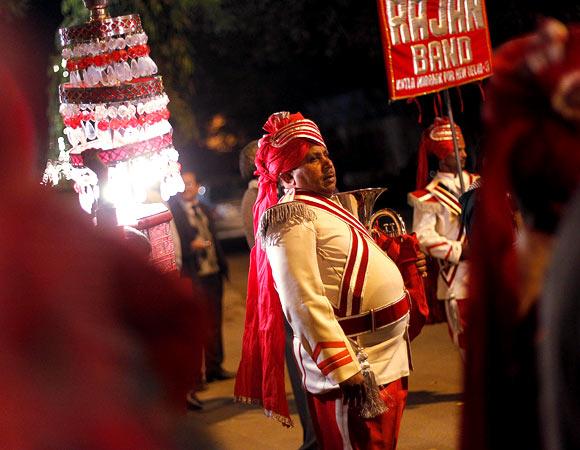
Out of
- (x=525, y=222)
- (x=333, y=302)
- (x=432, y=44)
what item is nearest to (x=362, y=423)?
(x=333, y=302)

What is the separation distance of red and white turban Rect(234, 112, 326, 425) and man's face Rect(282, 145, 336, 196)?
0.03 m

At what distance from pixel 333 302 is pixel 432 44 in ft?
11.2

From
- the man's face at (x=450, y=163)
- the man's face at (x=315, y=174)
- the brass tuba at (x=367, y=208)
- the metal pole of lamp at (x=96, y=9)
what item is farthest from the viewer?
the man's face at (x=450, y=163)

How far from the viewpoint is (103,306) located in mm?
2125

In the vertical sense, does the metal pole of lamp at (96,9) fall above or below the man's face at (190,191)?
above

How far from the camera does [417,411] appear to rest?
7789mm

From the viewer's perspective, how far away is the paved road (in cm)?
723

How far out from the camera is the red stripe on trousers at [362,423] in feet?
15.3

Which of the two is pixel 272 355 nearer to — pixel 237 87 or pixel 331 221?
pixel 331 221

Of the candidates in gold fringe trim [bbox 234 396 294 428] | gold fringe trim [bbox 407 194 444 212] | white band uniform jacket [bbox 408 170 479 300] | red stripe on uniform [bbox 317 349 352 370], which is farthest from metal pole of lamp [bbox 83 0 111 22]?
gold fringe trim [bbox 407 194 444 212]

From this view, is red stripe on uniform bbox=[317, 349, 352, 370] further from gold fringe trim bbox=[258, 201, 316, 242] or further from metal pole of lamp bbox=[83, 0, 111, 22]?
metal pole of lamp bbox=[83, 0, 111, 22]

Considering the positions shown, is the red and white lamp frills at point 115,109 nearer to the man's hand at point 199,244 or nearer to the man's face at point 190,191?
the man's hand at point 199,244

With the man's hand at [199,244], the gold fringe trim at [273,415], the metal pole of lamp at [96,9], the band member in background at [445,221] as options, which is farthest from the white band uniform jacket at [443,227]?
the metal pole of lamp at [96,9]

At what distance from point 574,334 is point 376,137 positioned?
24.1 meters
